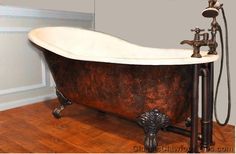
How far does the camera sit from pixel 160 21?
226 centimetres

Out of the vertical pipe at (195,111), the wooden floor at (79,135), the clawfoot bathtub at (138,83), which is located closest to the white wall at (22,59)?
the wooden floor at (79,135)

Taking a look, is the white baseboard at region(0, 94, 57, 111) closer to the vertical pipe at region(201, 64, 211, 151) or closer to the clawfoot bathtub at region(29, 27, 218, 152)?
the clawfoot bathtub at region(29, 27, 218, 152)

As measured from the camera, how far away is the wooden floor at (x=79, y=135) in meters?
1.68

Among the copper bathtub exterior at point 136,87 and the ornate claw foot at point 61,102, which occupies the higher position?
the copper bathtub exterior at point 136,87

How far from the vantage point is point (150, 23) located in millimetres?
2320

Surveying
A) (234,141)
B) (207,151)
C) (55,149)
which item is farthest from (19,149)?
(234,141)

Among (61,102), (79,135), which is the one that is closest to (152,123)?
(79,135)

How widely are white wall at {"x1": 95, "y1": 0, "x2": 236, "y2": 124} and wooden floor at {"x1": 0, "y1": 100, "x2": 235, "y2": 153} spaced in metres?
0.51

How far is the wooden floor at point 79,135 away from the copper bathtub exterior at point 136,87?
0.19m

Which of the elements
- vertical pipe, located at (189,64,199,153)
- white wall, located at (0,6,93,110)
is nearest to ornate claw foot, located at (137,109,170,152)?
vertical pipe, located at (189,64,199,153)

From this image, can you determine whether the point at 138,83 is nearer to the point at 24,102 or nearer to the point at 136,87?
the point at 136,87

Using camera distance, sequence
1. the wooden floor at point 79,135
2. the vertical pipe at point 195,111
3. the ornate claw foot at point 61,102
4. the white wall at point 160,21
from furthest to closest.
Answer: the ornate claw foot at point 61,102 < the white wall at point 160,21 < the wooden floor at point 79,135 < the vertical pipe at point 195,111

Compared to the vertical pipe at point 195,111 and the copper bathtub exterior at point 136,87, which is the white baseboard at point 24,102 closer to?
the copper bathtub exterior at point 136,87

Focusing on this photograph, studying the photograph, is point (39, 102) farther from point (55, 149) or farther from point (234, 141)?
point (234, 141)
